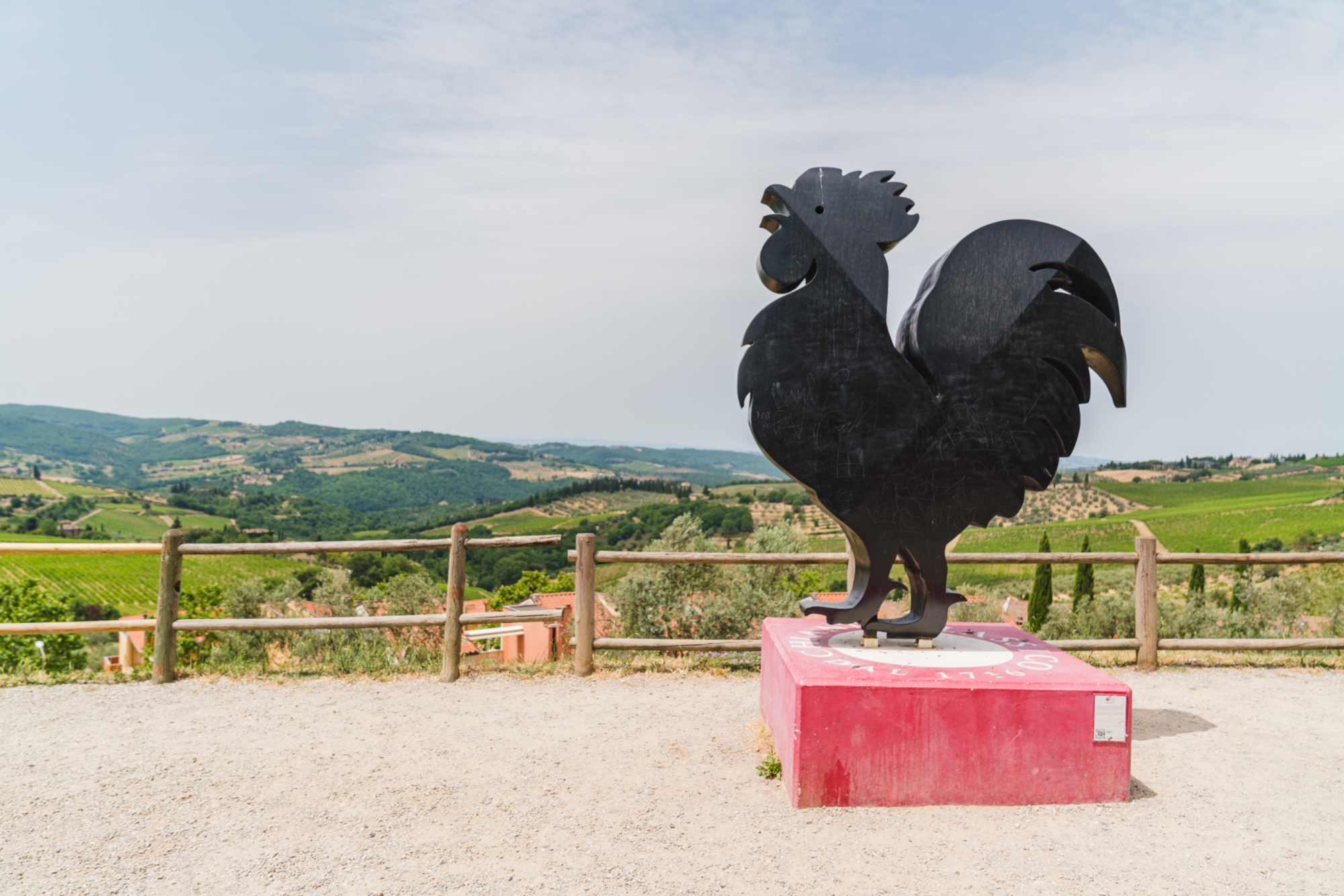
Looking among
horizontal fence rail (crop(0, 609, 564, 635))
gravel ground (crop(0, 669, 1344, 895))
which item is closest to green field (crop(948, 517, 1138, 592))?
horizontal fence rail (crop(0, 609, 564, 635))

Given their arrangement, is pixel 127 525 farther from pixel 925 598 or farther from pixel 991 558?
pixel 925 598

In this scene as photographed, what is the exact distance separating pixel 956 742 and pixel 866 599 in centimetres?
106

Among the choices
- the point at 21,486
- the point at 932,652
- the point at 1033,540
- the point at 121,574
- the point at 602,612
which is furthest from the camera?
the point at 21,486

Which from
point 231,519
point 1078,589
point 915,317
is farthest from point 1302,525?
point 231,519

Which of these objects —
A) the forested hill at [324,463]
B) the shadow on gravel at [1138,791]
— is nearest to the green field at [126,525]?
the forested hill at [324,463]

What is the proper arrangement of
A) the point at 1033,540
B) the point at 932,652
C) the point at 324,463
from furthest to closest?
the point at 324,463 → the point at 1033,540 → the point at 932,652

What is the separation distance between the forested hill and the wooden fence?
75.4m

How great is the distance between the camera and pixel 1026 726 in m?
4.05

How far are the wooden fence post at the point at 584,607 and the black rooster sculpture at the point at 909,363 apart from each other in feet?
8.33

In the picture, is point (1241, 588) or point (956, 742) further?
point (1241, 588)

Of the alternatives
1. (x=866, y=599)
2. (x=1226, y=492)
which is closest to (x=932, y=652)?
(x=866, y=599)

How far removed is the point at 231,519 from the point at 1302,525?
75634 mm

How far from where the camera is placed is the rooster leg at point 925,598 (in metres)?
4.91

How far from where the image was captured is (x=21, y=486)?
8394 centimetres
